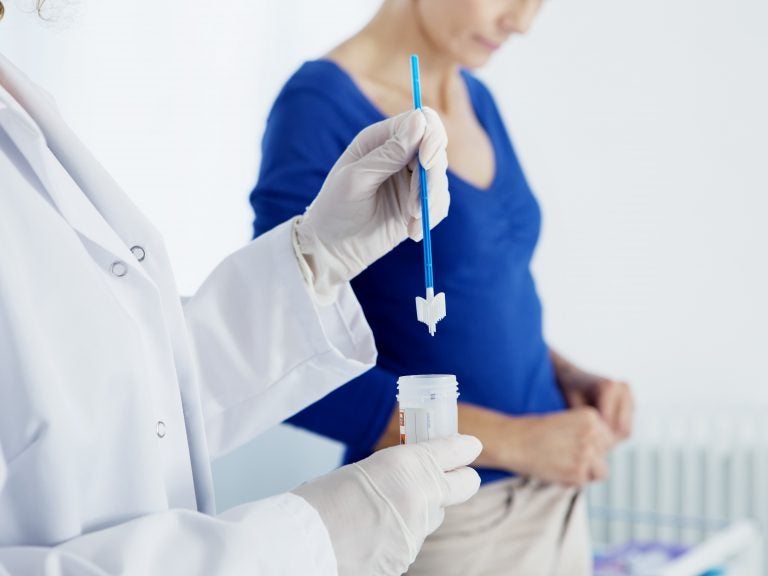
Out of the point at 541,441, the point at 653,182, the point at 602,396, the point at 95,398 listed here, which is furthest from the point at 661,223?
the point at 95,398

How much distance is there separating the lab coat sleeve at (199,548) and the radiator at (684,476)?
1.79m

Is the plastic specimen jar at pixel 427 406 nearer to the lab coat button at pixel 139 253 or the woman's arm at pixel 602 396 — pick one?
the lab coat button at pixel 139 253

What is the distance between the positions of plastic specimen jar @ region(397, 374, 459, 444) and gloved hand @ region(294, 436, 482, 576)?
0.13 feet

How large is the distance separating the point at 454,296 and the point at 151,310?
515 millimetres

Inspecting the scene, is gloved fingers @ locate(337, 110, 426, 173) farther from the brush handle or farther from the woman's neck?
the woman's neck

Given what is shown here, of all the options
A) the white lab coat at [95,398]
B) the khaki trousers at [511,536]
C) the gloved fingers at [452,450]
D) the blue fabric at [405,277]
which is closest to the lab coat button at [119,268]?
the white lab coat at [95,398]

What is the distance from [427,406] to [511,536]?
423 millimetres

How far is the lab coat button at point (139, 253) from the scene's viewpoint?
2.43ft

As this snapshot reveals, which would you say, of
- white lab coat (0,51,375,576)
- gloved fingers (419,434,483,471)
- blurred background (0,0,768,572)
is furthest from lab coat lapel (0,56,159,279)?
blurred background (0,0,768,572)

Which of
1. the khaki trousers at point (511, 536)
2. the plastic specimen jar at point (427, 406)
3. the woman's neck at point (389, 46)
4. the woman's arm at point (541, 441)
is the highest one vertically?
the woman's neck at point (389, 46)

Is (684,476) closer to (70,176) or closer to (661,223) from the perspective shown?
(661,223)

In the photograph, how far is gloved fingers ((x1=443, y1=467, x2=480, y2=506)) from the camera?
2.32 ft

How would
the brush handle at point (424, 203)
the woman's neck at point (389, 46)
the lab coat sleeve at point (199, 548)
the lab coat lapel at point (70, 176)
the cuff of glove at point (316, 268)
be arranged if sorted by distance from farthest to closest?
1. the woman's neck at point (389, 46)
2. the cuff of glove at point (316, 268)
3. the brush handle at point (424, 203)
4. the lab coat lapel at point (70, 176)
5. the lab coat sleeve at point (199, 548)

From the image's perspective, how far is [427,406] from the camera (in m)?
0.75
